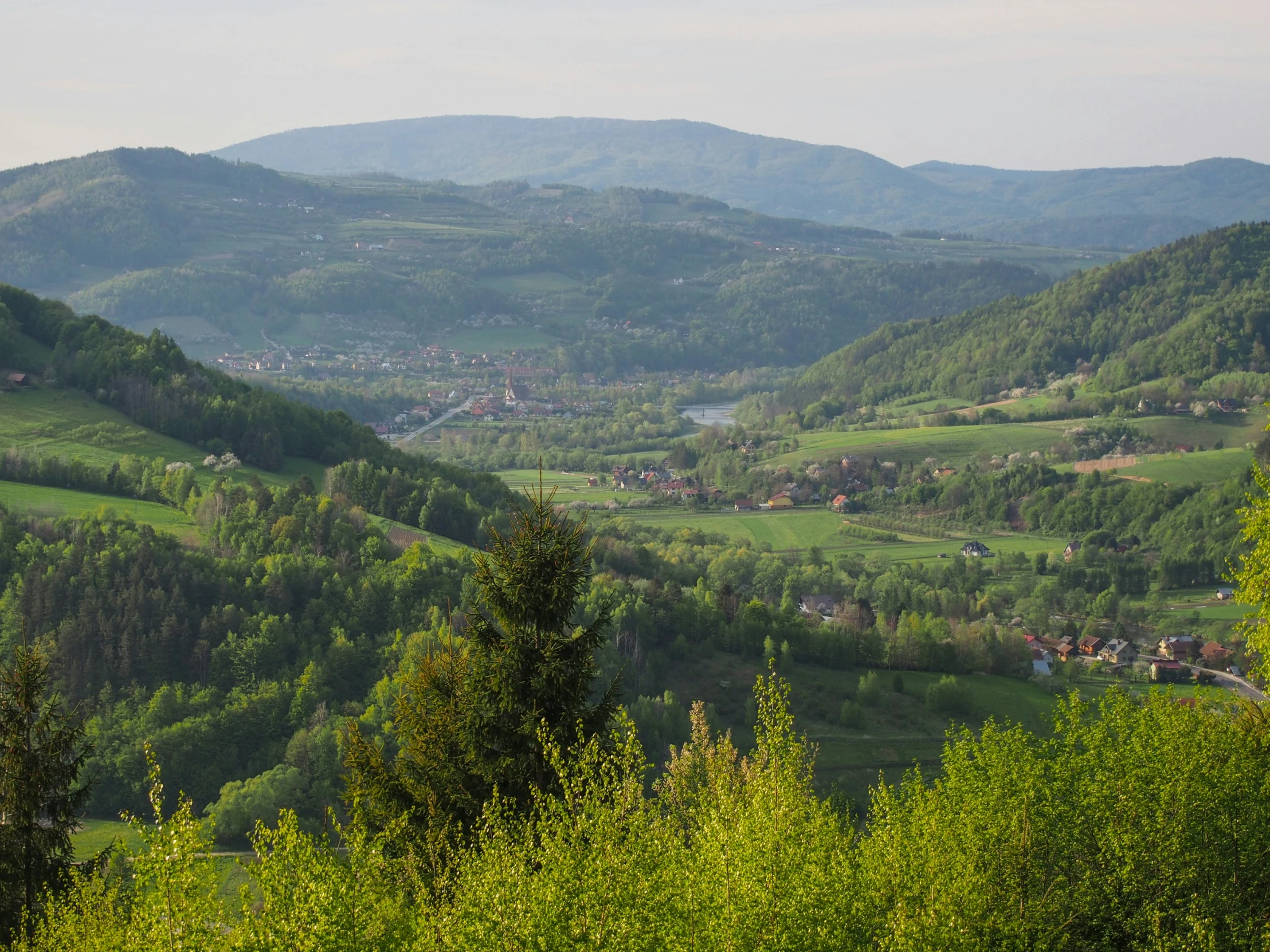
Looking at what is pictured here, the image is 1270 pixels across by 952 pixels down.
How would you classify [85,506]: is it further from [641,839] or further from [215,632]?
[641,839]

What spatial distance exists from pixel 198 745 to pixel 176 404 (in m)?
36.6

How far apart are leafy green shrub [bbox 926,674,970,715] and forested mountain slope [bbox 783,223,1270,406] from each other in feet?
343

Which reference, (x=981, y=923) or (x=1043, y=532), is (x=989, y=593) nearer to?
(x=1043, y=532)

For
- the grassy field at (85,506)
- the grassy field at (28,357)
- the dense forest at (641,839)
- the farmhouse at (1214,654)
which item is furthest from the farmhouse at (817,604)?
the dense forest at (641,839)

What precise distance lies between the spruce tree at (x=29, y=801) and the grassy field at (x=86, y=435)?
49.2 metres

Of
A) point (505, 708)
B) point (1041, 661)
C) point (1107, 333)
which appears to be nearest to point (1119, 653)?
point (1041, 661)

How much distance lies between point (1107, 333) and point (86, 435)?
14195 centimetres

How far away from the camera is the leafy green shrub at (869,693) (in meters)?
58.8

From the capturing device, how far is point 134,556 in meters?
53.8

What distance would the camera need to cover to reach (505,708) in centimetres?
2191

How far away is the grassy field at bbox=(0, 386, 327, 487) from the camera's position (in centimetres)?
7081

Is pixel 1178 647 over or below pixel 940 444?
below

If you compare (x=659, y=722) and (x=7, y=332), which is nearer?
(x=659, y=722)

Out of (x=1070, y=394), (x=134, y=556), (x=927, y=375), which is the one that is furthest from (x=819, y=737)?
(x=927, y=375)
